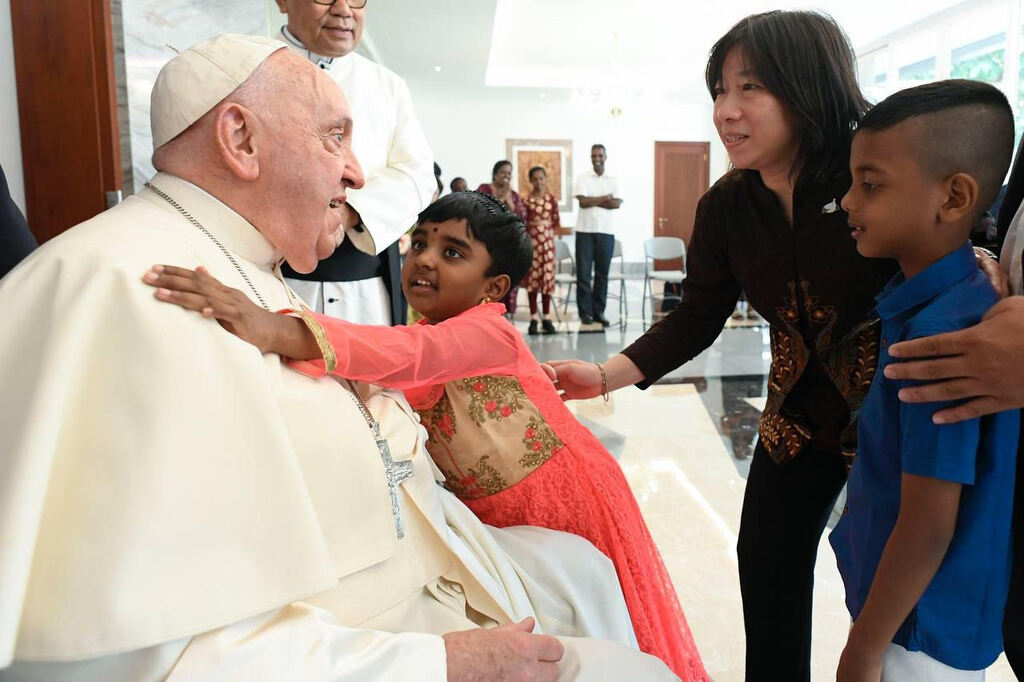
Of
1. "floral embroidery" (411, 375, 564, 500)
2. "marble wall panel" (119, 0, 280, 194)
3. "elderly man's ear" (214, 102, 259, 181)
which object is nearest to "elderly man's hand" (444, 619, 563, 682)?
"floral embroidery" (411, 375, 564, 500)

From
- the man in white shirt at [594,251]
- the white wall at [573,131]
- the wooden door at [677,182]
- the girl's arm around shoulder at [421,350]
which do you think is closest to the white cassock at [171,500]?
the girl's arm around shoulder at [421,350]

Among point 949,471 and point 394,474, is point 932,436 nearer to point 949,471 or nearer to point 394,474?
point 949,471

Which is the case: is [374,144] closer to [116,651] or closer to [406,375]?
[406,375]

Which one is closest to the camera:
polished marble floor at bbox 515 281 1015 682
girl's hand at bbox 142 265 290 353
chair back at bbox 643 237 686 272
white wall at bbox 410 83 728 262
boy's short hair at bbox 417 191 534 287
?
girl's hand at bbox 142 265 290 353

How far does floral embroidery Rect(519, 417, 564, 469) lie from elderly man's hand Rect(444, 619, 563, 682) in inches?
24.0

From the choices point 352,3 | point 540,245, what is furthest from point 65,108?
point 540,245

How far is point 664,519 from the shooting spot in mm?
3600

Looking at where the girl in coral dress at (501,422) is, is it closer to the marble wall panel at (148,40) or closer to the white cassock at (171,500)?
the white cassock at (171,500)

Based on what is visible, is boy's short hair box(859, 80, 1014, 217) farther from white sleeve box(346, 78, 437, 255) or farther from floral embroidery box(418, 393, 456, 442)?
white sleeve box(346, 78, 437, 255)

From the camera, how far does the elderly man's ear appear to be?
1.24 meters

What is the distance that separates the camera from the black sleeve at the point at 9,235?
1723 millimetres

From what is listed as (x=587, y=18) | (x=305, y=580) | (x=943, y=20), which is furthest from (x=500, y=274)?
(x=587, y=18)

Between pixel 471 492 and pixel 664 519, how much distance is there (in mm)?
2047

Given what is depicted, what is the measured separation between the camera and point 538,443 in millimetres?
1787
